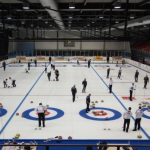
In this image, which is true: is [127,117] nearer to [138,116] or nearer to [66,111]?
[138,116]

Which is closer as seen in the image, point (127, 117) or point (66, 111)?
point (127, 117)

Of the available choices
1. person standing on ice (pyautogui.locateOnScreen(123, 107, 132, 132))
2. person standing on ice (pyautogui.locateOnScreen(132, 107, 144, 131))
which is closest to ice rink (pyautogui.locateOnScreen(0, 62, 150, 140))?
person standing on ice (pyautogui.locateOnScreen(123, 107, 132, 132))

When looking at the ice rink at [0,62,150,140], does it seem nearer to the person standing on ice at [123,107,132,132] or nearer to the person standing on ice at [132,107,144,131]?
the person standing on ice at [123,107,132,132]

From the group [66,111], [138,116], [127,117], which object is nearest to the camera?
[127,117]

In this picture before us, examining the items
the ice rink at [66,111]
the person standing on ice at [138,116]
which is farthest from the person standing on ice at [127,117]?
the person standing on ice at [138,116]

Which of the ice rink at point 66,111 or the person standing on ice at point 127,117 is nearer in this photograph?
the person standing on ice at point 127,117

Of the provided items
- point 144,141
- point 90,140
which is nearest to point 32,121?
point 90,140

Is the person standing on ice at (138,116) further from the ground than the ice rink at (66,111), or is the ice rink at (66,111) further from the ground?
the person standing on ice at (138,116)

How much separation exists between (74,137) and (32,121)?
3269 mm

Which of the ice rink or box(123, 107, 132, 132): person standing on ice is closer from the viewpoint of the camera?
box(123, 107, 132, 132): person standing on ice

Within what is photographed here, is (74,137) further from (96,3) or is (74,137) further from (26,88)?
(96,3)

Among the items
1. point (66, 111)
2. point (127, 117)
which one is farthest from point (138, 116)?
point (66, 111)

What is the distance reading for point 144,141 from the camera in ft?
33.2

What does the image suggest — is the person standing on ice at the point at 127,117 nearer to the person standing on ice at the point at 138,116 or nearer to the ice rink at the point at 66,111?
the ice rink at the point at 66,111
